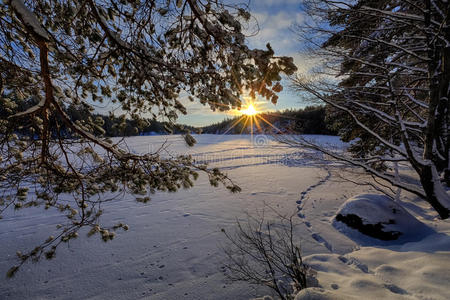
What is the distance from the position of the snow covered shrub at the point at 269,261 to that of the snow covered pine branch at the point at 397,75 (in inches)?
86.5

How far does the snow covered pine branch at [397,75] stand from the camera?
2.73 metres

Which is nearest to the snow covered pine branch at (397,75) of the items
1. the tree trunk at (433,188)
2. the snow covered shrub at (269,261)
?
the tree trunk at (433,188)

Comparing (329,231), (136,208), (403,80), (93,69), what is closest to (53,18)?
(93,69)

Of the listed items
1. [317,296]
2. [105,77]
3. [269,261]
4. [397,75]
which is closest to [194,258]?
[269,261]

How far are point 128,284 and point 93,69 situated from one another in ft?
11.4

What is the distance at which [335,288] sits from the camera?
8.63 ft

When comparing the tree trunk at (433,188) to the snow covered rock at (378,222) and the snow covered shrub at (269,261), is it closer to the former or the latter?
the snow covered rock at (378,222)

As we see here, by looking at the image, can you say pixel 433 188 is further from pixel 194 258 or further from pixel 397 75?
pixel 194 258

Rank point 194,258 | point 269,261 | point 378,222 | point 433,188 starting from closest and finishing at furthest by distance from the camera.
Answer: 1. point 433,188
2. point 269,261
3. point 194,258
4. point 378,222

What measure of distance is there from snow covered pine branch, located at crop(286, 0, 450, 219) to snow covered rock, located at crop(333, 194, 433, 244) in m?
1.08

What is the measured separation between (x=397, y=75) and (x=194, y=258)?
6.30 m

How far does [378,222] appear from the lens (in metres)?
4.70

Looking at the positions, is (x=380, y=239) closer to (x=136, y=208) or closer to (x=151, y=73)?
(x=151, y=73)

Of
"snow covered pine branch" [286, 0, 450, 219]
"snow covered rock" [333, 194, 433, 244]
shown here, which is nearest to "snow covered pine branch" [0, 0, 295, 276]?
"snow covered pine branch" [286, 0, 450, 219]
